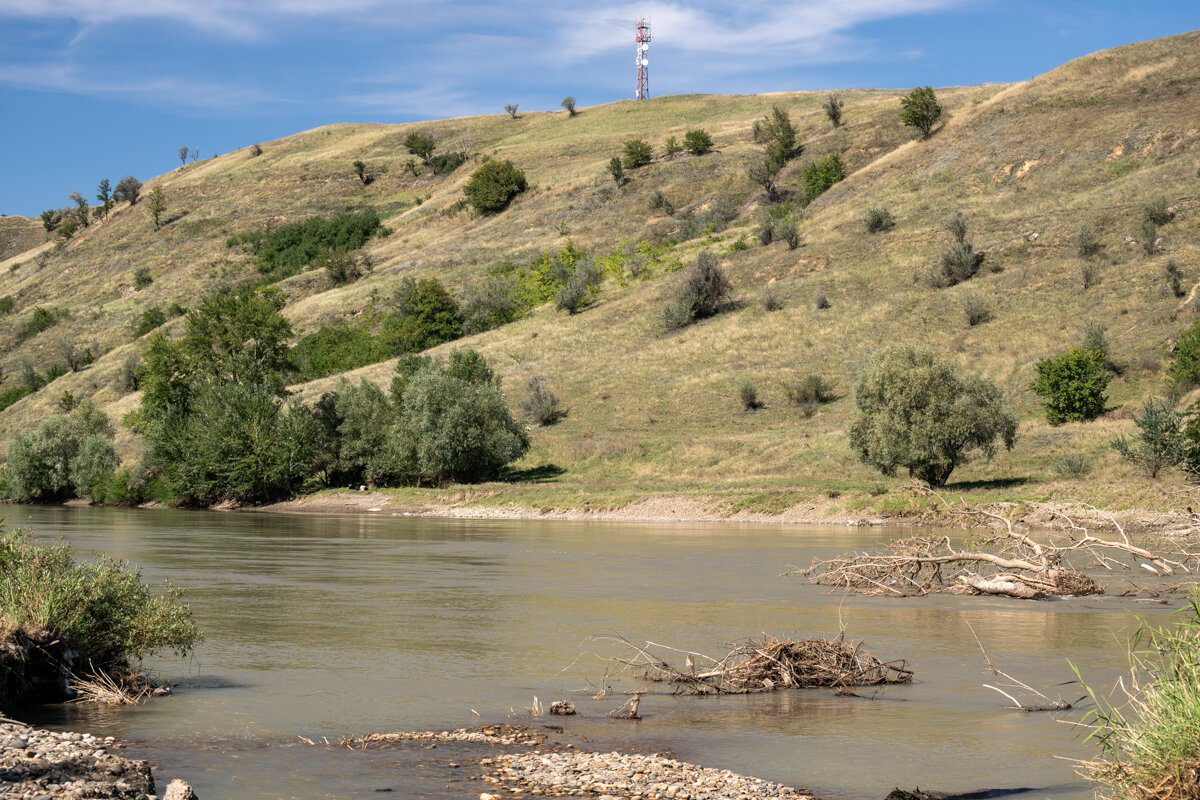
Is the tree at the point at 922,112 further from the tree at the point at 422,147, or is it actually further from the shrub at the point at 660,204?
the tree at the point at 422,147

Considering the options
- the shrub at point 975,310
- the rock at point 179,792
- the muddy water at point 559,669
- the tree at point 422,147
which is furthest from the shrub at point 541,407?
the tree at point 422,147

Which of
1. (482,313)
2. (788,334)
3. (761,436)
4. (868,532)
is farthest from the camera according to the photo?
(482,313)

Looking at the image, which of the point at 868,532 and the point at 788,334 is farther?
the point at 788,334

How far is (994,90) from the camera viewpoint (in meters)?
122

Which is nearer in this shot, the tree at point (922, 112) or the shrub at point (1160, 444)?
the shrub at point (1160, 444)

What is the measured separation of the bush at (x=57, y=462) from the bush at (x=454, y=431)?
78.5 ft

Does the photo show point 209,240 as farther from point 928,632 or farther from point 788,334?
point 928,632

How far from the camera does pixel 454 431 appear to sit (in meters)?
56.2

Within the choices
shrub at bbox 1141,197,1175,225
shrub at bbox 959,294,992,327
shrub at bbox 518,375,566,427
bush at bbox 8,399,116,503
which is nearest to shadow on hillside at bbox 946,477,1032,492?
shrub at bbox 959,294,992,327

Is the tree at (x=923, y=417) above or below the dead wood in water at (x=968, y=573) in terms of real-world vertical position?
above

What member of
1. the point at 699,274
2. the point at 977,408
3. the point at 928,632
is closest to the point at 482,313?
the point at 699,274

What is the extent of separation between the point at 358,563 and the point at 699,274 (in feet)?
182

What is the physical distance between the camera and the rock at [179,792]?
8469 millimetres

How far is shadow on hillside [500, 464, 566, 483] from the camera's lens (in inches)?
2266
